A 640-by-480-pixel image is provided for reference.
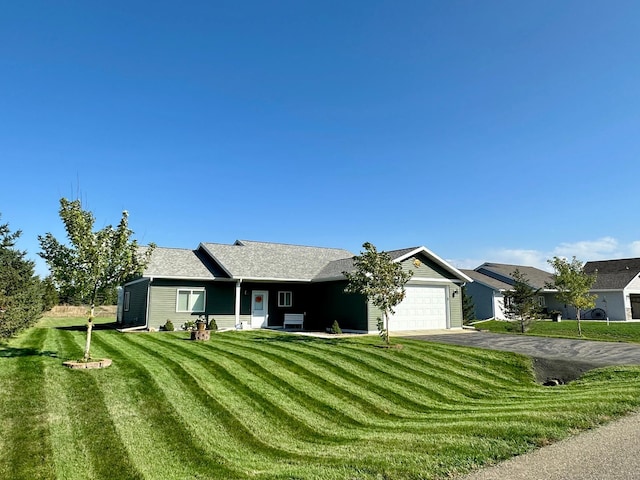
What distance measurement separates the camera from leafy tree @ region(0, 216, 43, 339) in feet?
48.6

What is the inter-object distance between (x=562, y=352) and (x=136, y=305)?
74.3 ft

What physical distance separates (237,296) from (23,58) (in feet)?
46.3

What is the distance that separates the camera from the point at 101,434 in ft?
22.9

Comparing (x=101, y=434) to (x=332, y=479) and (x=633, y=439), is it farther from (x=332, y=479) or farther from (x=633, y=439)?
(x=633, y=439)

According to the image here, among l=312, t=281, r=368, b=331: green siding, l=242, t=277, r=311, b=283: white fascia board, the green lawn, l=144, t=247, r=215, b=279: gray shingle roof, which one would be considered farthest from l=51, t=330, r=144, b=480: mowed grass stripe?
the green lawn

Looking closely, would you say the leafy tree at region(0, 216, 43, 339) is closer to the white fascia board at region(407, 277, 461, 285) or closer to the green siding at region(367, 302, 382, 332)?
the green siding at region(367, 302, 382, 332)

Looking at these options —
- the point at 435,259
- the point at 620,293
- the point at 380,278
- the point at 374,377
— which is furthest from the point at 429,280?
the point at 620,293

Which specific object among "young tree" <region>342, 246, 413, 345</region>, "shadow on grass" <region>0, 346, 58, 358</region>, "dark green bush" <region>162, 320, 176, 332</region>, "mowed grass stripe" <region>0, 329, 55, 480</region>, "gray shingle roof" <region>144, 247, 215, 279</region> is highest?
"gray shingle roof" <region>144, 247, 215, 279</region>

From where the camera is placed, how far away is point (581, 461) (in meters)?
5.38

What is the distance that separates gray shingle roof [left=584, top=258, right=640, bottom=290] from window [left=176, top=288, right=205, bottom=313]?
32.1 metres

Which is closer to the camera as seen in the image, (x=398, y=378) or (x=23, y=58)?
(x=398, y=378)

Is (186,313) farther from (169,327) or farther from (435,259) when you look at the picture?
(435,259)

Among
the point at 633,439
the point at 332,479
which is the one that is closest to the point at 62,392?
the point at 332,479

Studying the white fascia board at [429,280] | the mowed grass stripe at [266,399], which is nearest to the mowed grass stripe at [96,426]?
the mowed grass stripe at [266,399]
